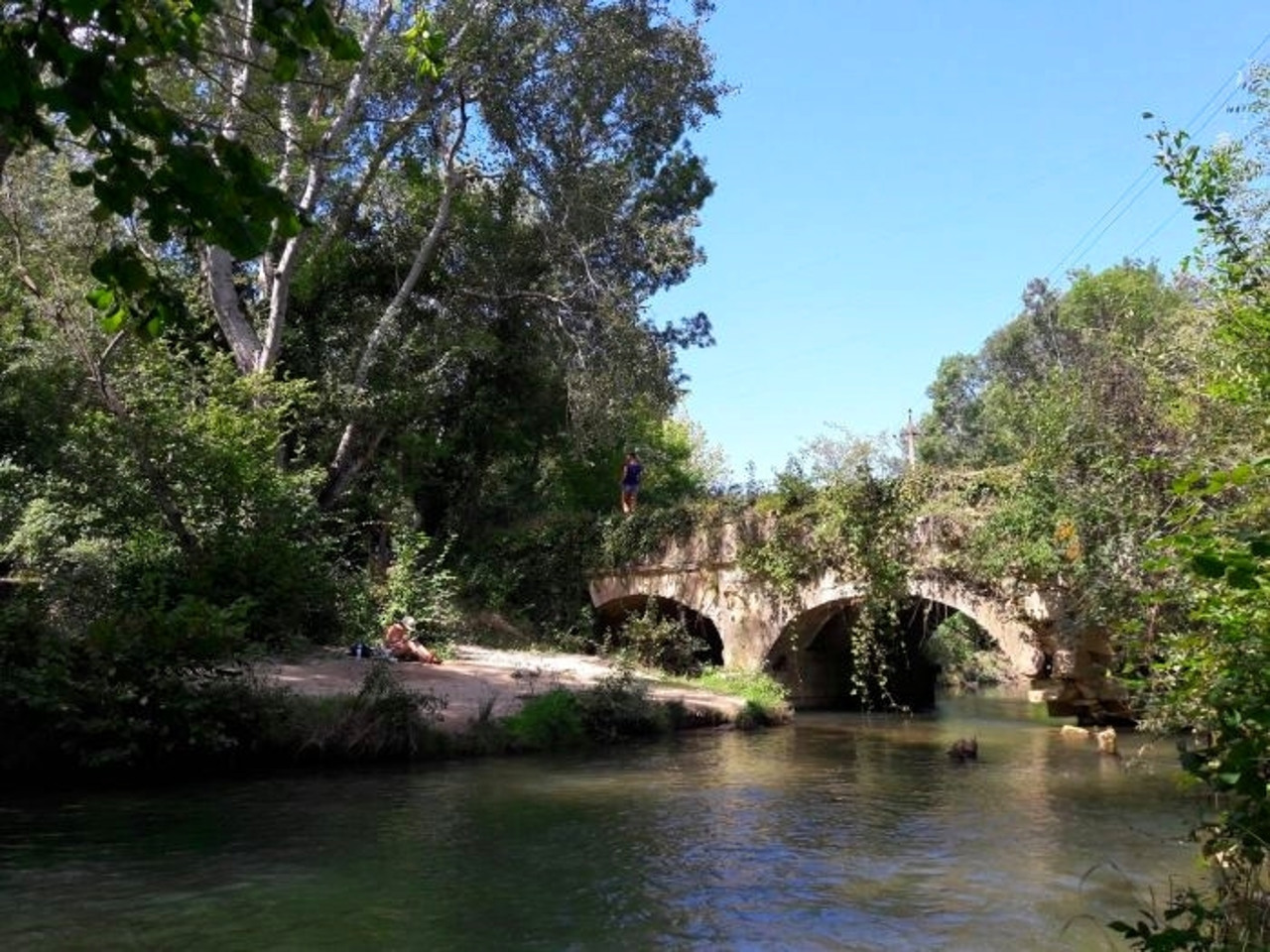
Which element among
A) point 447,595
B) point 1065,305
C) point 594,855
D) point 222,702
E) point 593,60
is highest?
point 1065,305

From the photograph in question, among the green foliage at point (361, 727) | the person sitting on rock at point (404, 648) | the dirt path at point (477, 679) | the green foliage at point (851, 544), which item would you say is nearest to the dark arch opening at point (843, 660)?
the green foliage at point (851, 544)

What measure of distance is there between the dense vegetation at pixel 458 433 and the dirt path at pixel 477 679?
645 millimetres

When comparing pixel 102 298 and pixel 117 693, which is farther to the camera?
pixel 117 693

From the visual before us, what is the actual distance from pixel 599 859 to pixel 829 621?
47.6 feet

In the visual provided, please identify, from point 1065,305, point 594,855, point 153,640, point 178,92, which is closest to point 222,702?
point 153,640

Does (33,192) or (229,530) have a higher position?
(33,192)

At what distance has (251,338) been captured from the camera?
1927 cm

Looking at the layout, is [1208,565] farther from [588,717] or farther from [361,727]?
[588,717]

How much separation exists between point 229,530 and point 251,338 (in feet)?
18.8

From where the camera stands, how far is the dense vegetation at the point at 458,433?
26.3ft

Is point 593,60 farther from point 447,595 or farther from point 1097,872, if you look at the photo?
point 1097,872

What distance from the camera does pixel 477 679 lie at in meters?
Result: 14.9

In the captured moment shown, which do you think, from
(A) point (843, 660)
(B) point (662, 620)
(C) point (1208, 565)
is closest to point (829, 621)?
(A) point (843, 660)

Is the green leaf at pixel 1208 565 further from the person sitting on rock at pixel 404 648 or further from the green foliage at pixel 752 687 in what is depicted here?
the green foliage at pixel 752 687
